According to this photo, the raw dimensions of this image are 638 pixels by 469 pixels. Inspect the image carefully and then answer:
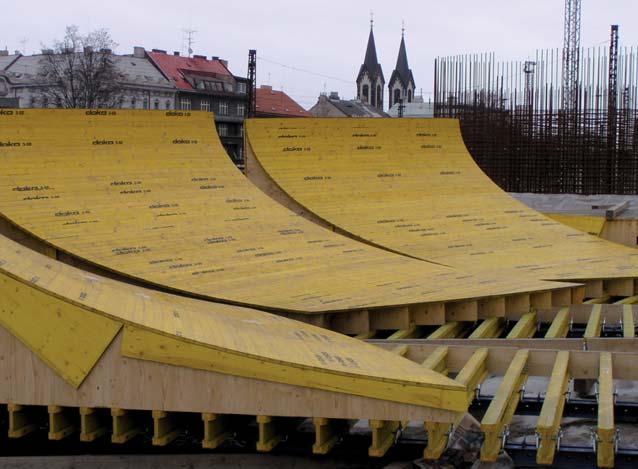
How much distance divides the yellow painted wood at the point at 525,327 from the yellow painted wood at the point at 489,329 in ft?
0.56

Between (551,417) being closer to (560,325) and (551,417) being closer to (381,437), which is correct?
(381,437)

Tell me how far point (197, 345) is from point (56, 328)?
0.99 m

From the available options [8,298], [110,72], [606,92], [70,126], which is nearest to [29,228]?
[70,126]

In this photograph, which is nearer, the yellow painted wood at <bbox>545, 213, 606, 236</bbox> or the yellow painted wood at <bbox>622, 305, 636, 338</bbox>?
the yellow painted wood at <bbox>622, 305, 636, 338</bbox>

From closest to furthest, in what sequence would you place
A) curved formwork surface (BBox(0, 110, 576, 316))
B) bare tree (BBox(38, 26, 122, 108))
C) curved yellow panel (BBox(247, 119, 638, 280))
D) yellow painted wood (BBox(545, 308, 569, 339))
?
yellow painted wood (BBox(545, 308, 569, 339))
curved formwork surface (BBox(0, 110, 576, 316))
curved yellow panel (BBox(247, 119, 638, 280))
bare tree (BBox(38, 26, 122, 108))

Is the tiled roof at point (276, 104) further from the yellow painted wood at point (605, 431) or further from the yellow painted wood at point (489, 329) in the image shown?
the yellow painted wood at point (605, 431)

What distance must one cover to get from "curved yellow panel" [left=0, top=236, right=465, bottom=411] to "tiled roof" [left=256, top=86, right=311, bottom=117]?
4464 cm

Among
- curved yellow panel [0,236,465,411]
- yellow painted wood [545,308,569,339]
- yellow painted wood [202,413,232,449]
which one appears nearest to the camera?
curved yellow panel [0,236,465,411]

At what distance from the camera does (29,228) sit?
11.1 m

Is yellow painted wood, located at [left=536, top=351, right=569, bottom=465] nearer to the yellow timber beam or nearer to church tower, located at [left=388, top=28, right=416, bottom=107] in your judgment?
the yellow timber beam

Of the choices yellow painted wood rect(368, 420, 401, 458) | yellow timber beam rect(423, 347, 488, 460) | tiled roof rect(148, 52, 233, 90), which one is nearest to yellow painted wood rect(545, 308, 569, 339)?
yellow timber beam rect(423, 347, 488, 460)

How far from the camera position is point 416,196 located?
53.0 ft

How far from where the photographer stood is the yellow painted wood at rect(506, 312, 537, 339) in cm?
989

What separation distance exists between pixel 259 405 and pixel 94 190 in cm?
700
